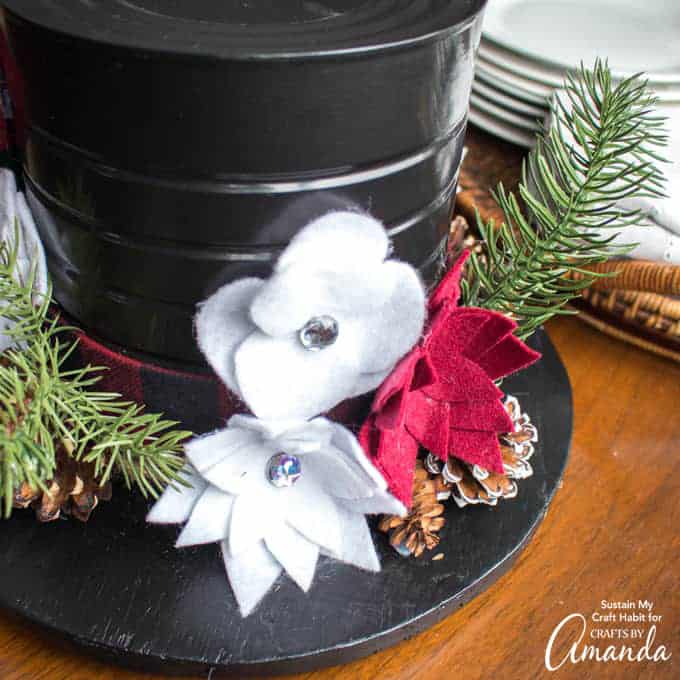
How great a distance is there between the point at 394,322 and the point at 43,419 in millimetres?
166

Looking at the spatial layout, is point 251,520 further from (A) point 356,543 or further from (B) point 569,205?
(B) point 569,205

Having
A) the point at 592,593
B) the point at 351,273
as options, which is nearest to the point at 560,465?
the point at 592,593

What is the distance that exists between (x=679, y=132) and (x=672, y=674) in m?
0.38

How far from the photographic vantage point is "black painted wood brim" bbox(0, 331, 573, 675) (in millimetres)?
350

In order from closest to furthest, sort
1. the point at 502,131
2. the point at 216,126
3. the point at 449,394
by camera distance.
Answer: the point at 216,126 → the point at 449,394 → the point at 502,131

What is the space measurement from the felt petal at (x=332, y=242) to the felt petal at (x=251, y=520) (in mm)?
126

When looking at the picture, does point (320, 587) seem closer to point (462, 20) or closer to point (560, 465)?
point (560, 465)

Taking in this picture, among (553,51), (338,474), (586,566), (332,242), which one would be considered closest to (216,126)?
(332,242)

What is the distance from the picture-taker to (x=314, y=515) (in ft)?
1.24

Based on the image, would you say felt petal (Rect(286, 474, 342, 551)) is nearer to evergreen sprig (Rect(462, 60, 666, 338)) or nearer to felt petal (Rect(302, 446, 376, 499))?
felt petal (Rect(302, 446, 376, 499))

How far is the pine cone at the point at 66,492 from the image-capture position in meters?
0.38

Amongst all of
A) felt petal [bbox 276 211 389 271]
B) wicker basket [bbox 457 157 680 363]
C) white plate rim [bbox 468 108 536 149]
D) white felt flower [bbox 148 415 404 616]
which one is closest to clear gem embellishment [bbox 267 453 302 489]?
white felt flower [bbox 148 415 404 616]

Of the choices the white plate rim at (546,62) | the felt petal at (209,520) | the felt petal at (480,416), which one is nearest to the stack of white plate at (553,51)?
the white plate rim at (546,62)

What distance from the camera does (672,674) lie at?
1.27 ft
